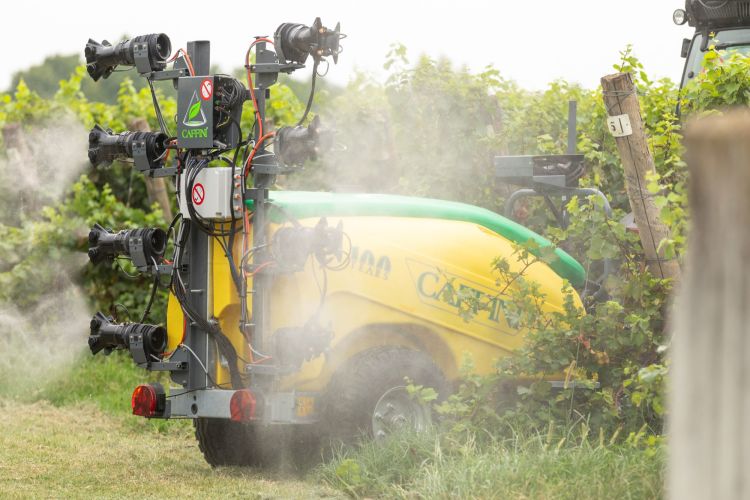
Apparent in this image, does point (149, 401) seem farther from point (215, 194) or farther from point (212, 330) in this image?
point (215, 194)

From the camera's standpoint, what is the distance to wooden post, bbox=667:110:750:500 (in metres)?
2.11

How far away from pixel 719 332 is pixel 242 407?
14.4 ft

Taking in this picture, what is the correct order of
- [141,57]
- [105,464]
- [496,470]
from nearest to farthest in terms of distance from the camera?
[496,470]
[141,57]
[105,464]

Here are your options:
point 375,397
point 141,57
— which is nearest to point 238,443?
point 375,397

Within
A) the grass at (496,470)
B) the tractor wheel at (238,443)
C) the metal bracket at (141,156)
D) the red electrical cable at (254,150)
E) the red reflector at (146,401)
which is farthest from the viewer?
the tractor wheel at (238,443)

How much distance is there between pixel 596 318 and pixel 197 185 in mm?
2182

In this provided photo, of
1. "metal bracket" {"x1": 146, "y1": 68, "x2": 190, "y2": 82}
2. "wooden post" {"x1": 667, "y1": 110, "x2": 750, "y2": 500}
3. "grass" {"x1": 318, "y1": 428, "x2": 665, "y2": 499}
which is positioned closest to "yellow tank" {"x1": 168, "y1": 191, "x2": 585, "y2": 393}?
"grass" {"x1": 318, "y1": 428, "x2": 665, "y2": 499}

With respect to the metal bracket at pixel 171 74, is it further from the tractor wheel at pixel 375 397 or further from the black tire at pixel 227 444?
the black tire at pixel 227 444

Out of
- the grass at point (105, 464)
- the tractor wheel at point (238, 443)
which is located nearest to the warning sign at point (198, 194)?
the tractor wheel at point (238, 443)

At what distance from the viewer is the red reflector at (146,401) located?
6527mm

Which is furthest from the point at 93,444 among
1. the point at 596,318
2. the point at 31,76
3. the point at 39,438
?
the point at 31,76

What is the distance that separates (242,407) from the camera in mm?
6289

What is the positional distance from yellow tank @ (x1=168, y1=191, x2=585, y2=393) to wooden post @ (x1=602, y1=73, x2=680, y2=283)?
81 cm

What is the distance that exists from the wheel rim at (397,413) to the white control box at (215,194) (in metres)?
1.24
